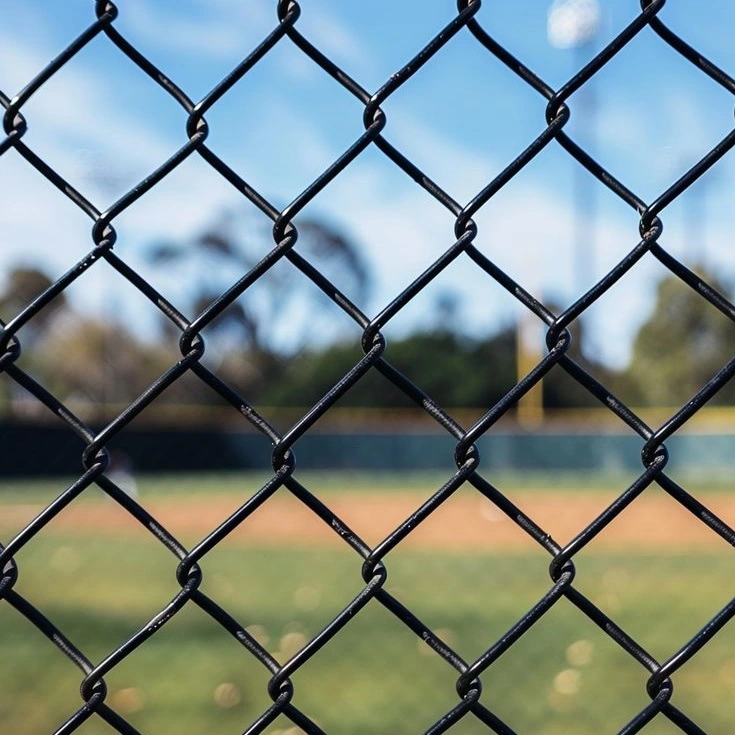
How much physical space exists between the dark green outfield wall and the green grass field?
1398 centimetres

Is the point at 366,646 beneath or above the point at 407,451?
beneath

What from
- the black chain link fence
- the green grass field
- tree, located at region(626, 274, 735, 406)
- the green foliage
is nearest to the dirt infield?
the green grass field

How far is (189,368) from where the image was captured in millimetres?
1000

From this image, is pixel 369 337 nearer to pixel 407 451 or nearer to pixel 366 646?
pixel 366 646

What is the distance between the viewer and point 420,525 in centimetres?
1377

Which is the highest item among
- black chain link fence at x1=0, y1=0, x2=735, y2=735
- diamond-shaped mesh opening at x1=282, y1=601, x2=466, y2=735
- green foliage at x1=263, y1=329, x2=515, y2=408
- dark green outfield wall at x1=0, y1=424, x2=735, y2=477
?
green foliage at x1=263, y1=329, x2=515, y2=408

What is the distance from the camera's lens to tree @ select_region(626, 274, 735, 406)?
33.2 m

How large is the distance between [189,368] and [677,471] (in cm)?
2570

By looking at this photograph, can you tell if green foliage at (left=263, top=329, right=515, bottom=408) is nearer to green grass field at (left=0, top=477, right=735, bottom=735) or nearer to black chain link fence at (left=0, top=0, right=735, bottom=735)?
green grass field at (left=0, top=477, right=735, bottom=735)

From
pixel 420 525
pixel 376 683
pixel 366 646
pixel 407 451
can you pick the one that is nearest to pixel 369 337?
pixel 376 683

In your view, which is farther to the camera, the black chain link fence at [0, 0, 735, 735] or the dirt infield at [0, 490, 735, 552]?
the dirt infield at [0, 490, 735, 552]

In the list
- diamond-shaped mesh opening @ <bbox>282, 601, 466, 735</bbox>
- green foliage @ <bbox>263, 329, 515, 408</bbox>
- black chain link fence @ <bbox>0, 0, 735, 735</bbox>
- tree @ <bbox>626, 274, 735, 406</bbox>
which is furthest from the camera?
tree @ <bbox>626, 274, 735, 406</bbox>

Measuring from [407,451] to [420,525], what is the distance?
12.2 m

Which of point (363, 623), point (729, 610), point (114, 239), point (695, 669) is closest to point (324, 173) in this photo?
point (114, 239)
